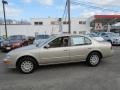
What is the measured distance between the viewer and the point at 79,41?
23.6 ft

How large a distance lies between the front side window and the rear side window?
28cm

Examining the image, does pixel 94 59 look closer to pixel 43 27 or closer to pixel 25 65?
pixel 25 65

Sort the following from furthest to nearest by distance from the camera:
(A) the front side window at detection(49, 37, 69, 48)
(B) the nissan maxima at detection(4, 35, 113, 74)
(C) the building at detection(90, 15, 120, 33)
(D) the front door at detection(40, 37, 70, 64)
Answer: (C) the building at detection(90, 15, 120, 33) < (A) the front side window at detection(49, 37, 69, 48) < (D) the front door at detection(40, 37, 70, 64) < (B) the nissan maxima at detection(4, 35, 113, 74)

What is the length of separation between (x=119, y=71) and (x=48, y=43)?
3.13m

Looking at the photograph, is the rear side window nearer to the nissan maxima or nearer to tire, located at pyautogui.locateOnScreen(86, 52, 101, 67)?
the nissan maxima

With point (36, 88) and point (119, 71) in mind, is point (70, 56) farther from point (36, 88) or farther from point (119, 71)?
point (36, 88)

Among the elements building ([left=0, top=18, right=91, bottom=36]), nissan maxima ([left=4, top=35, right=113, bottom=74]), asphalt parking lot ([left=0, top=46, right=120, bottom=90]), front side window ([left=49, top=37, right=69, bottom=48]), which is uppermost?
building ([left=0, top=18, right=91, bottom=36])

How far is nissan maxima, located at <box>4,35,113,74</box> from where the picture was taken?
21.2 feet

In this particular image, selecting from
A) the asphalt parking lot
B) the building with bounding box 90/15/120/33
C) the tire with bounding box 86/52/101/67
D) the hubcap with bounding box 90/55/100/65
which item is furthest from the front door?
the building with bounding box 90/15/120/33

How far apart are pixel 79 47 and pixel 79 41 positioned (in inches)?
12.0

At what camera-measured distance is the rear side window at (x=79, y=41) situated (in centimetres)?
709

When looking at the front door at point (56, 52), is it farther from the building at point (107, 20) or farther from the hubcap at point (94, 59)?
the building at point (107, 20)

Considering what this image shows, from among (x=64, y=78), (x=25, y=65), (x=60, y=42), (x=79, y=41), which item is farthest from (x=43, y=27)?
(x=64, y=78)

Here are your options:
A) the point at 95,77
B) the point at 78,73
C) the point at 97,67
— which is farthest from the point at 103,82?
the point at 97,67
